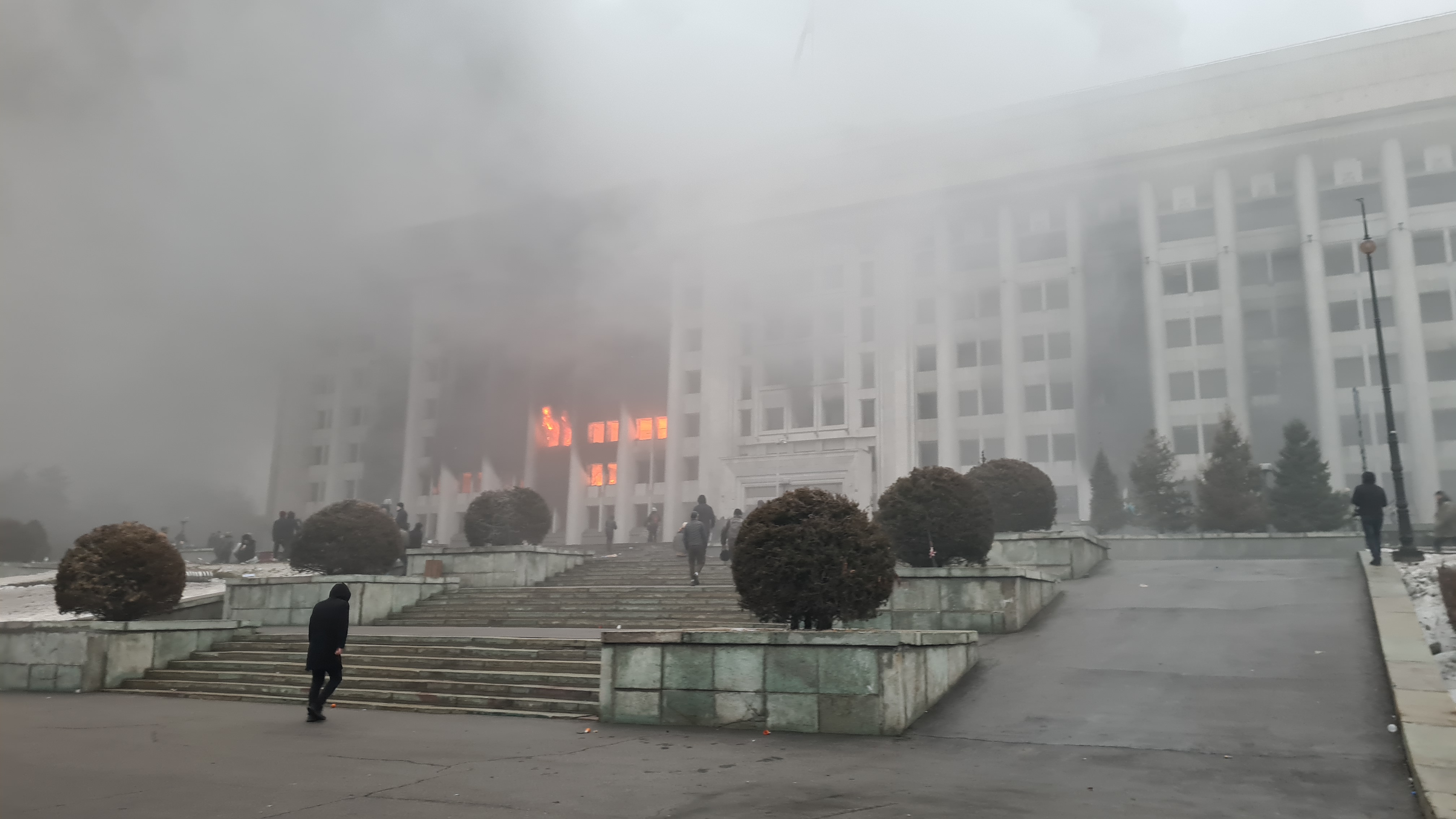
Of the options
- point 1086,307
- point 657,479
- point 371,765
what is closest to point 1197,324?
point 1086,307

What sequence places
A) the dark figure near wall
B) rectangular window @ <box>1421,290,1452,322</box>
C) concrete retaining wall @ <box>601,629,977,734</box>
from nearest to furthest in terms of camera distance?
concrete retaining wall @ <box>601,629,977,734</box> → the dark figure near wall → rectangular window @ <box>1421,290,1452,322</box>

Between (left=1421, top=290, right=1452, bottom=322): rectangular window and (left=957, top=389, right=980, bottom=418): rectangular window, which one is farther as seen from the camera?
(left=957, top=389, right=980, bottom=418): rectangular window

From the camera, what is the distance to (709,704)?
6.44 metres

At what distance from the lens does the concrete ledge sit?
167 inches

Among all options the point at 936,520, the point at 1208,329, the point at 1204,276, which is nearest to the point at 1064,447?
the point at 1208,329

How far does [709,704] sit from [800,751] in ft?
3.67

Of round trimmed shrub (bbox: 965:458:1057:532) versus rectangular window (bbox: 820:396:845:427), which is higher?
rectangular window (bbox: 820:396:845:427)

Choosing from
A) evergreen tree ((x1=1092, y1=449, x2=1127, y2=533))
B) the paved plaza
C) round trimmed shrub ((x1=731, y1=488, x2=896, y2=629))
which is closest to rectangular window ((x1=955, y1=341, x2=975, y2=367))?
evergreen tree ((x1=1092, y1=449, x2=1127, y2=533))

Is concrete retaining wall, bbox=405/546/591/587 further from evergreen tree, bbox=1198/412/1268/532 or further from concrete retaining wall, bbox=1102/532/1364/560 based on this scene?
evergreen tree, bbox=1198/412/1268/532

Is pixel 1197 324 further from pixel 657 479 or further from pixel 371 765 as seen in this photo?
pixel 371 765

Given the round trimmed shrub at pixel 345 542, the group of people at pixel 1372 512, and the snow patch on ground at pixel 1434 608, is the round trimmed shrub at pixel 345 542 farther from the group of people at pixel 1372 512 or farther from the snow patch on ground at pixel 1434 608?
the group of people at pixel 1372 512

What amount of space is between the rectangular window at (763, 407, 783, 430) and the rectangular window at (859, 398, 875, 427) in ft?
11.3

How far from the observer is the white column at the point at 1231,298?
33469 mm

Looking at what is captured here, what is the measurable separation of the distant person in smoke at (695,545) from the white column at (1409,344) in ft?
85.0
